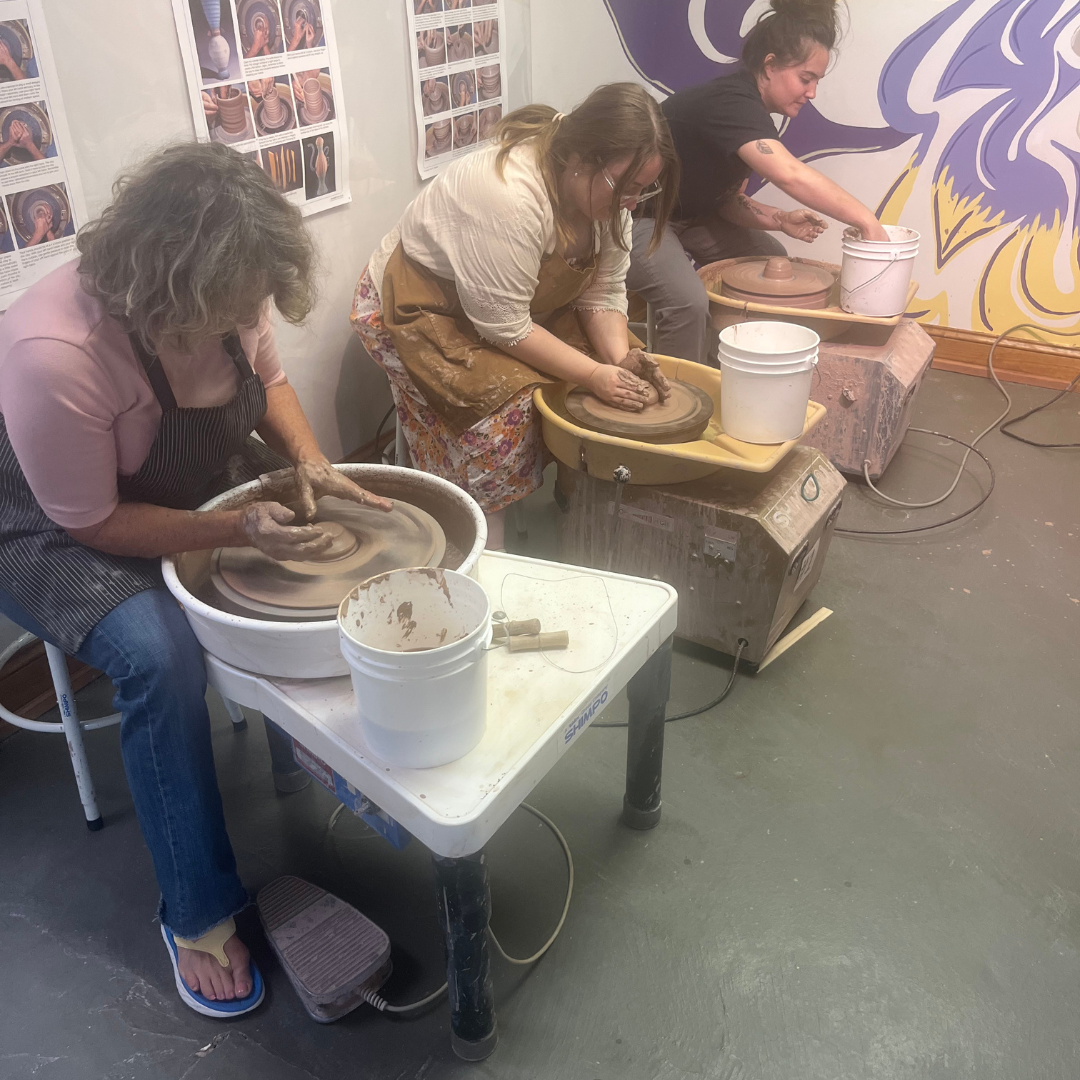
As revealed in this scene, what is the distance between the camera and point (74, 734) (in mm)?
1604

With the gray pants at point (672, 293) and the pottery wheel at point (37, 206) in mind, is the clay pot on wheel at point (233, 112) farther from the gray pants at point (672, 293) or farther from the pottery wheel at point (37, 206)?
the gray pants at point (672, 293)

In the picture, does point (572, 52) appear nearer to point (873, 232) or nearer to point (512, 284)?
point (873, 232)

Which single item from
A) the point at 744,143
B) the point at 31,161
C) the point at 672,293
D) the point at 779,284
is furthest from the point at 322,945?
the point at 744,143

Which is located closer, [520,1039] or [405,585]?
[405,585]

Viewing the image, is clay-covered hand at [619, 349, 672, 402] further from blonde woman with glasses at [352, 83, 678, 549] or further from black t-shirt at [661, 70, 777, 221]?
black t-shirt at [661, 70, 777, 221]

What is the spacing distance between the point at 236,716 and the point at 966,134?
3.15 meters

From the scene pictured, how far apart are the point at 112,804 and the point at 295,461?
79 centimetres

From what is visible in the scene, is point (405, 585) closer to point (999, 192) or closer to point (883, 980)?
point (883, 980)

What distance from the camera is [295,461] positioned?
159 cm

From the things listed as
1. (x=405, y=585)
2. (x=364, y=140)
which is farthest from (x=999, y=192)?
(x=405, y=585)

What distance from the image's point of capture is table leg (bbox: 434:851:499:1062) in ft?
3.65

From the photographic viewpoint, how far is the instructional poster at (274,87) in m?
1.88

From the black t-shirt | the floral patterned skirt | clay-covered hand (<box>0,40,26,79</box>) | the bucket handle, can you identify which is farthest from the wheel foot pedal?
the black t-shirt

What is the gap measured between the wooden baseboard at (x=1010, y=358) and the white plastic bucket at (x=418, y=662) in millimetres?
3111
